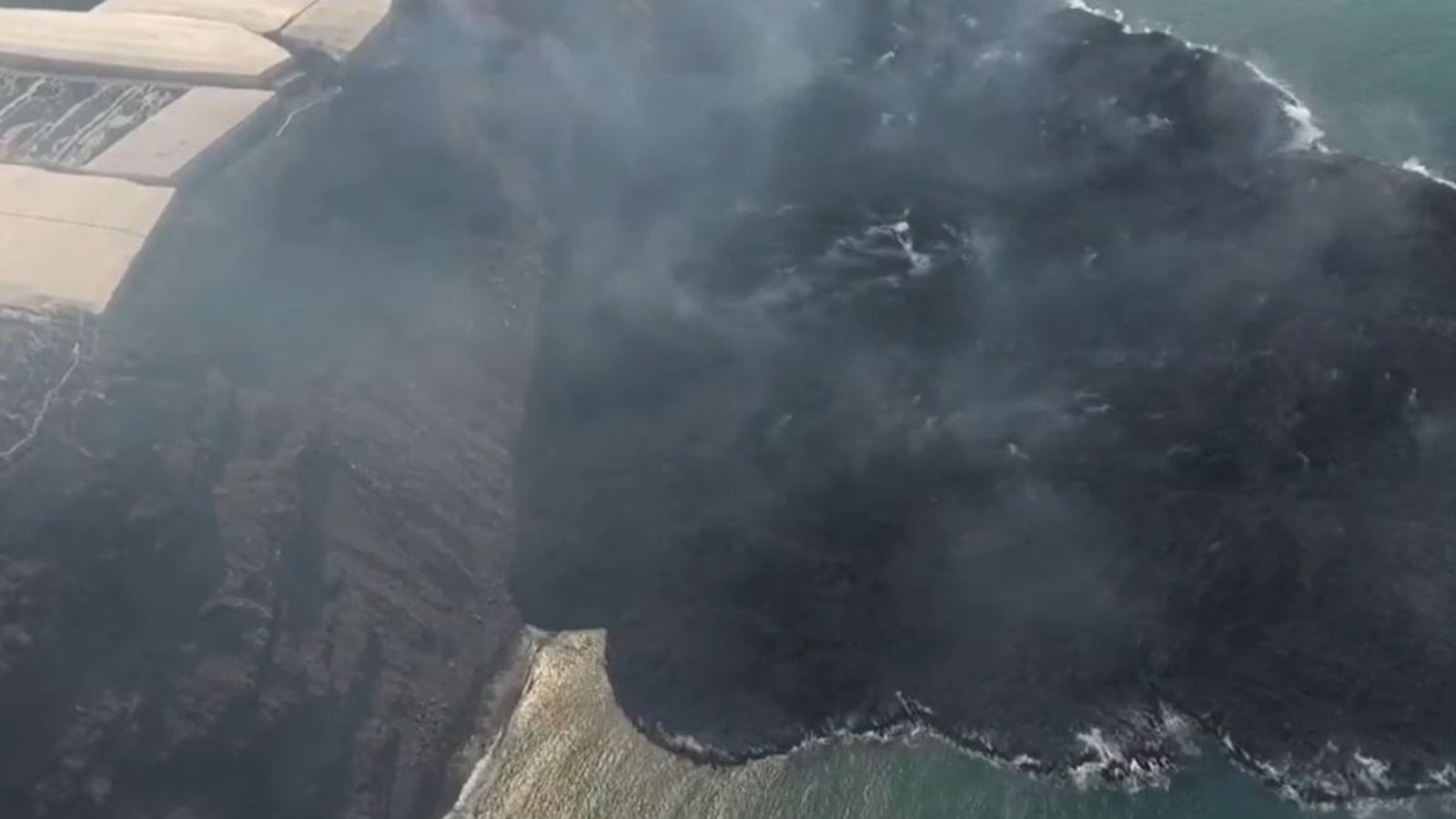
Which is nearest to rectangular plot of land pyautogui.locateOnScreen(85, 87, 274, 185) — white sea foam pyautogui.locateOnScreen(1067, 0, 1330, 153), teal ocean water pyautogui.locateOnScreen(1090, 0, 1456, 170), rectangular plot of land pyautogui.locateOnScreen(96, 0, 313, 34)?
rectangular plot of land pyautogui.locateOnScreen(96, 0, 313, 34)

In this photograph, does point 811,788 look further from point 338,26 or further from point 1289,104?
point 1289,104

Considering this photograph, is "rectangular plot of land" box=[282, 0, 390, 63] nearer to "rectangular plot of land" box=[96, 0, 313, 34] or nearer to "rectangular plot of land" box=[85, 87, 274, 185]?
"rectangular plot of land" box=[96, 0, 313, 34]

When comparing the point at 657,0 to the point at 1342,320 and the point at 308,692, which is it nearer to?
the point at 1342,320

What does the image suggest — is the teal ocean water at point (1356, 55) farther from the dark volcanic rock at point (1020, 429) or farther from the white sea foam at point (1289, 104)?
the dark volcanic rock at point (1020, 429)

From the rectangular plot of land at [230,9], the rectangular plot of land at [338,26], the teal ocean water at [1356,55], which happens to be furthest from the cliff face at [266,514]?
the teal ocean water at [1356,55]

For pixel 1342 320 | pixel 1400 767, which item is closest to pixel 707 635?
pixel 1400 767
